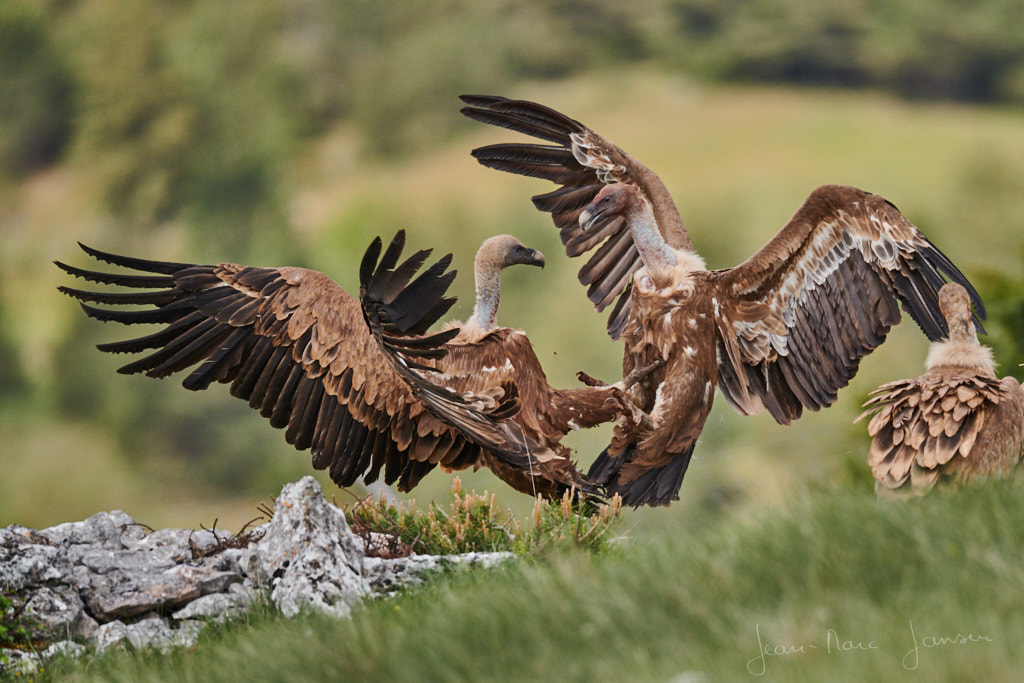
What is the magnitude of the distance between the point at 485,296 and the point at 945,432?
283cm

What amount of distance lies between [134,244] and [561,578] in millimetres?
31421

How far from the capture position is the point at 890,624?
3.36m

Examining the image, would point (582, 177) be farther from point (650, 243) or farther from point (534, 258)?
point (650, 243)

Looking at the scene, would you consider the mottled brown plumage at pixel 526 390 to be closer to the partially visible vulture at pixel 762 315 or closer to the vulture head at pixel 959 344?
the partially visible vulture at pixel 762 315

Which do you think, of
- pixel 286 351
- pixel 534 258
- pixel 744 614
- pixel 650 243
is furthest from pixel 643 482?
pixel 744 614

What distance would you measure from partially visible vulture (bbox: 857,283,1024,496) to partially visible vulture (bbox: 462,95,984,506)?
44.8 inches

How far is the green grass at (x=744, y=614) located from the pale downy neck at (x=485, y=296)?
8.34ft

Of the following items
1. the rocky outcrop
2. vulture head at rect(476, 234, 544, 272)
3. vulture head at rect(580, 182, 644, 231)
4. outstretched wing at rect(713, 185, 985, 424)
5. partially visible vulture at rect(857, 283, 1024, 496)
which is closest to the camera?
partially visible vulture at rect(857, 283, 1024, 496)

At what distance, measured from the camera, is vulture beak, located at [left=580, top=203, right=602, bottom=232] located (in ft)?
21.7

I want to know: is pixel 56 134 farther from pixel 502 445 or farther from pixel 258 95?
pixel 502 445

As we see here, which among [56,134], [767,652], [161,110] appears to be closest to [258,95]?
[161,110]

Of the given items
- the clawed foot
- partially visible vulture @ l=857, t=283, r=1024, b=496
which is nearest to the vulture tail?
the clawed foot

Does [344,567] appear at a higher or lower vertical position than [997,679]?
higher

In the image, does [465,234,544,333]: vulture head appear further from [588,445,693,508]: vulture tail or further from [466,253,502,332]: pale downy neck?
[588,445,693,508]: vulture tail
